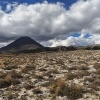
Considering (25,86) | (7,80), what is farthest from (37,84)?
(7,80)

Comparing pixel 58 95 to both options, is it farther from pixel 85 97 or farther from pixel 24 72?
pixel 24 72

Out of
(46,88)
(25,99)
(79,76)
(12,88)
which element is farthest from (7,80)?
(79,76)

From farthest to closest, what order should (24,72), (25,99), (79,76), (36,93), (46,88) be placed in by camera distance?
(24,72) < (79,76) < (46,88) < (36,93) < (25,99)

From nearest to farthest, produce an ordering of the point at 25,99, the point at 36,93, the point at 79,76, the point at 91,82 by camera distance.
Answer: the point at 25,99, the point at 36,93, the point at 91,82, the point at 79,76

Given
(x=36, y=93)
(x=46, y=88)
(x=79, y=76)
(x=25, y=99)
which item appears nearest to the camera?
(x=25, y=99)

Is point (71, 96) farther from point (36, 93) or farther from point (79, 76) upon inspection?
point (79, 76)

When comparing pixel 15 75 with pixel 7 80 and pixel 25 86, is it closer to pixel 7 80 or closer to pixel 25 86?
pixel 7 80

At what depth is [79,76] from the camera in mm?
22891

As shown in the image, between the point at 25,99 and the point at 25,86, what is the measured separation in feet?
10.7

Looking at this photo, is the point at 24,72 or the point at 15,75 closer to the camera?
the point at 15,75

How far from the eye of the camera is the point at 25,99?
51.2ft

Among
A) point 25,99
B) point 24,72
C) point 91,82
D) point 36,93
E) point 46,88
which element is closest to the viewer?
point 25,99

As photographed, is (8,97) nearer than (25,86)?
Yes

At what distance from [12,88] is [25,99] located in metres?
3.17
